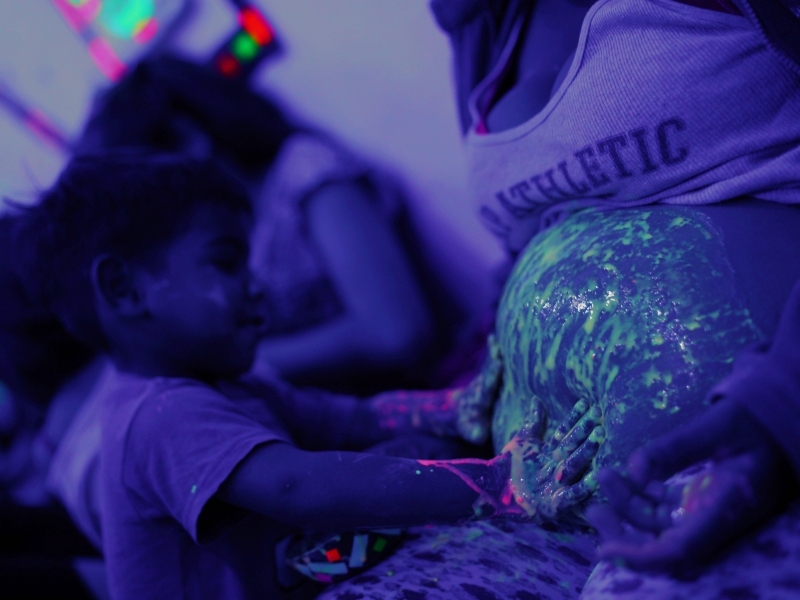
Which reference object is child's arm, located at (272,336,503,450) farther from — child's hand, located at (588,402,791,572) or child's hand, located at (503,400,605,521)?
child's hand, located at (588,402,791,572)

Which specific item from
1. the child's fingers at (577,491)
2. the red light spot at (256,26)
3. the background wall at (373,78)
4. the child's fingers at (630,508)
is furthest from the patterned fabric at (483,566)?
the red light spot at (256,26)

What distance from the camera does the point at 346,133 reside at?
1.53m

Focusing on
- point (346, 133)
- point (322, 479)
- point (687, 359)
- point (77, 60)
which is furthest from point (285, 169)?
point (687, 359)

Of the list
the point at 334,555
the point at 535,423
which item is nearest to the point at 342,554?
the point at 334,555

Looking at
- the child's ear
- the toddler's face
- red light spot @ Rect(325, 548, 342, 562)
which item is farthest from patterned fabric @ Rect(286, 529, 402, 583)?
the child's ear

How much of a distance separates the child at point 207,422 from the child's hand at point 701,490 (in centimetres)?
13

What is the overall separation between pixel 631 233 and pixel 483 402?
316 millimetres

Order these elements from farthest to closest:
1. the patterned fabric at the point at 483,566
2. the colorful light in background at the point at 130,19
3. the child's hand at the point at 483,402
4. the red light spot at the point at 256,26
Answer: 1. the colorful light in background at the point at 130,19
2. the red light spot at the point at 256,26
3. the child's hand at the point at 483,402
4. the patterned fabric at the point at 483,566

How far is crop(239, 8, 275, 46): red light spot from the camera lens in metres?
1.47

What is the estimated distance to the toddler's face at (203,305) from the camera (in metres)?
0.75

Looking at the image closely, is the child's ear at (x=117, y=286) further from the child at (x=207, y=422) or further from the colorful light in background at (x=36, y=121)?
the colorful light in background at (x=36, y=121)

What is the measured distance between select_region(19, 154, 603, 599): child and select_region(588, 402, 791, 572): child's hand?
0.13m

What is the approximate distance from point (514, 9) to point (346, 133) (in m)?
0.85

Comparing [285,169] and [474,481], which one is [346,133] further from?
[474,481]
